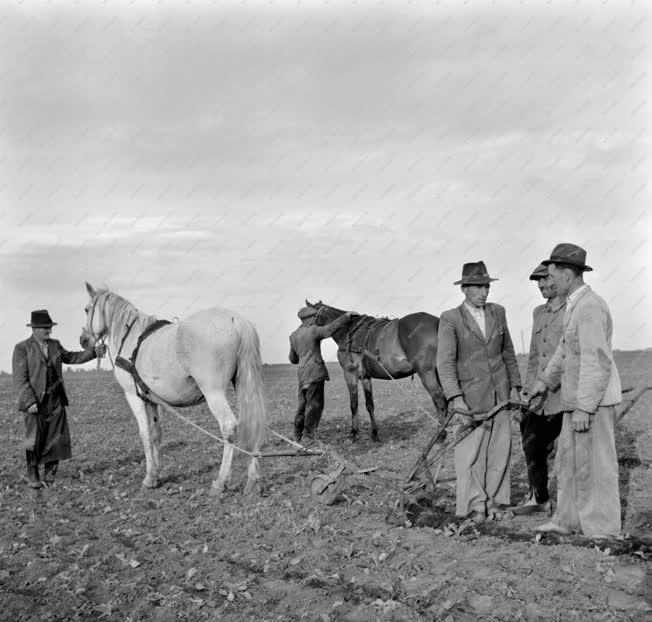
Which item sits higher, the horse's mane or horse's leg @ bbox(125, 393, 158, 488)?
the horse's mane

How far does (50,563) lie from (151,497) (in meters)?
2.49

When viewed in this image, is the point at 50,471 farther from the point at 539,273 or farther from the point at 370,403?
the point at 539,273

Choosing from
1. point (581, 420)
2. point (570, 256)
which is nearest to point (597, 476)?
point (581, 420)

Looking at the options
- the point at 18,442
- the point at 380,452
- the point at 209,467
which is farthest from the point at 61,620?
the point at 18,442

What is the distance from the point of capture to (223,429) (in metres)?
8.23

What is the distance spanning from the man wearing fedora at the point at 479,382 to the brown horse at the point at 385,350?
4.38 meters

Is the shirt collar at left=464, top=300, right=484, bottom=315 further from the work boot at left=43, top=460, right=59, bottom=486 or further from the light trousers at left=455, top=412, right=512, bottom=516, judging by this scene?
the work boot at left=43, top=460, right=59, bottom=486

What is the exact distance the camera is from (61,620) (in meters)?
4.66

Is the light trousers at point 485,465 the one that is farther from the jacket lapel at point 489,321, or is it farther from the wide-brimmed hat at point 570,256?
the wide-brimmed hat at point 570,256

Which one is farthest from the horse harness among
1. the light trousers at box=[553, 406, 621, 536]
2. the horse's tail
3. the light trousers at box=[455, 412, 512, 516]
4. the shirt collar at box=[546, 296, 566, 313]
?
the light trousers at box=[553, 406, 621, 536]

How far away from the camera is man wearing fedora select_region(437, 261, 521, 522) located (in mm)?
6496

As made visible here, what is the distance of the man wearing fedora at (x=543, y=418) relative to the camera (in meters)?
6.62

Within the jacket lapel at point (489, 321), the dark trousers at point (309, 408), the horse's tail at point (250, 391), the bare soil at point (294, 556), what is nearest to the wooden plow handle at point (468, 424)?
the bare soil at point (294, 556)

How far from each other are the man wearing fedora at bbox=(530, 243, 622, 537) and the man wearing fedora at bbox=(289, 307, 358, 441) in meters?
6.38
